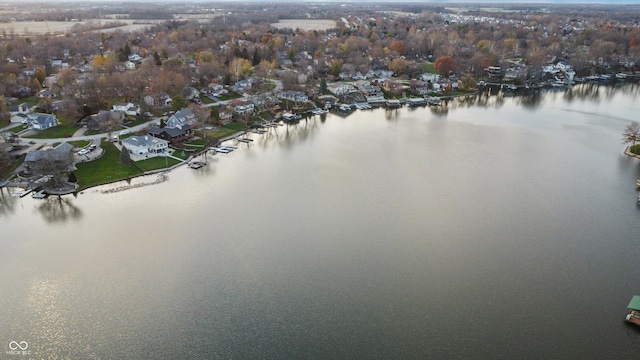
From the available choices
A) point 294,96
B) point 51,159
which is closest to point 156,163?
point 51,159

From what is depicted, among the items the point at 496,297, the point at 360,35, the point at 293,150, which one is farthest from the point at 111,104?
the point at 360,35

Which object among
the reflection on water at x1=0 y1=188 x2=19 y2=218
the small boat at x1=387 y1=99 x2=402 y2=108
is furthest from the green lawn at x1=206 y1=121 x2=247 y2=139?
the small boat at x1=387 y1=99 x2=402 y2=108

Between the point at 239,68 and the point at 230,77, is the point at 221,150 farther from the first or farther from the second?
the point at 239,68

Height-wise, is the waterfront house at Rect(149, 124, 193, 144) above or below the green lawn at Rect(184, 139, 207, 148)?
above

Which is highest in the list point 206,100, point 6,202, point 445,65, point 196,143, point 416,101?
point 445,65

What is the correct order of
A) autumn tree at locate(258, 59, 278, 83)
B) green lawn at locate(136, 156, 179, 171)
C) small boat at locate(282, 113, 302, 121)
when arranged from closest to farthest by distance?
green lawn at locate(136, 156, 179, 171) < small boat at locate(282, 113, 302, 121) < autumn tree at locate(258, 59, 278, 83)

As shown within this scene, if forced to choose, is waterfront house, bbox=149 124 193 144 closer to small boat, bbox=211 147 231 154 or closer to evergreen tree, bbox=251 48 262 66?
small boat, bbox=211 147 231 154

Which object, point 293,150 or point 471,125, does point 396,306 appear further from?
point 471,125

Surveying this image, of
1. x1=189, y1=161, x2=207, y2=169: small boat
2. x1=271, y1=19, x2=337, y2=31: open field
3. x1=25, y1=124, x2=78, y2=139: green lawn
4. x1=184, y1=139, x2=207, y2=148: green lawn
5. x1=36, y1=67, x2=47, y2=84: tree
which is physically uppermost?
x1=271, y1=19, x2=337, y2=31: open field
